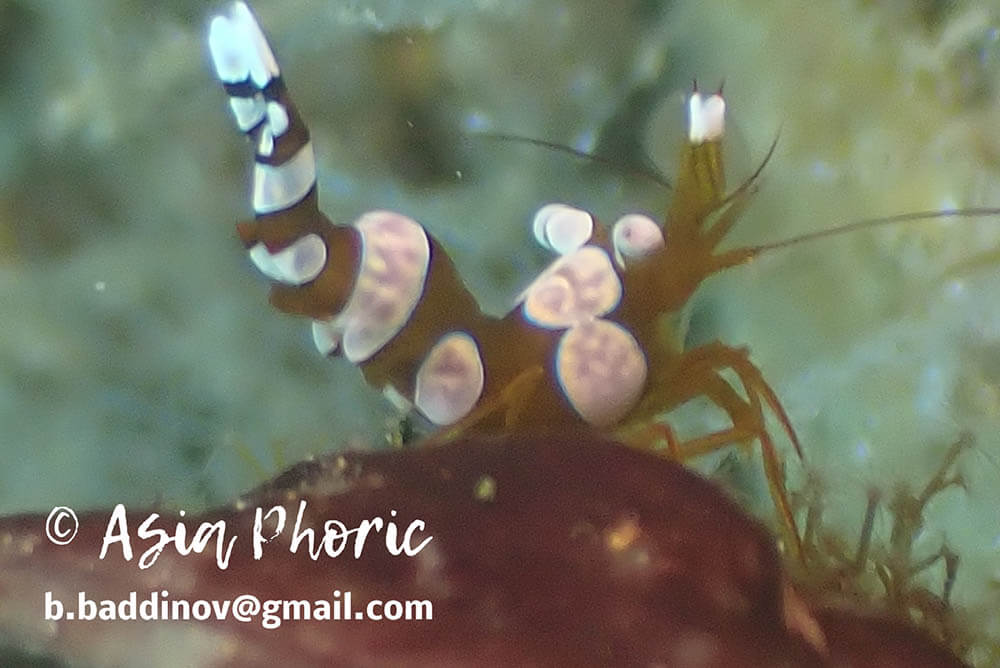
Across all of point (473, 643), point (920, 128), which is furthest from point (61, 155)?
point (920, 128)

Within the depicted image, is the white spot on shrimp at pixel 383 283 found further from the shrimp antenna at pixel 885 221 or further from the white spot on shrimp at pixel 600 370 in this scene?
the shrimp antenna at pixel 885 221

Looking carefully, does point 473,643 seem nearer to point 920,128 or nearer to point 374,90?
point 374,90

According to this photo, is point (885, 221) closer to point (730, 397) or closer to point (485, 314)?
point (730, 397)

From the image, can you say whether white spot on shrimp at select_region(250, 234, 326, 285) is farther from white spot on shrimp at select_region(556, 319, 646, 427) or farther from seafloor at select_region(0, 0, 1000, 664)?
white spot on shrimp at select_region(556, 319, 646, 427)

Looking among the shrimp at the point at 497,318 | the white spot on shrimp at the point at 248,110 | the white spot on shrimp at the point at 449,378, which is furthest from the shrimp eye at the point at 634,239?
the white spot on shrimp at the point at 248,110

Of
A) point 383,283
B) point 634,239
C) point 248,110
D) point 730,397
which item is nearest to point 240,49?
point 248,110

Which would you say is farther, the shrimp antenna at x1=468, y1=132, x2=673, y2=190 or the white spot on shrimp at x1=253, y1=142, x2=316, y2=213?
the shrimp antenna at x1=468, y1=132, x2=673, y2=190

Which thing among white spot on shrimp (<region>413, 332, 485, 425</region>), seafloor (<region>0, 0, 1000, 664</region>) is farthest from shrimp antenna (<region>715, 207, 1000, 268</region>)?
white spot on shrimp (<region>413, 332, 485, 425</region>)
